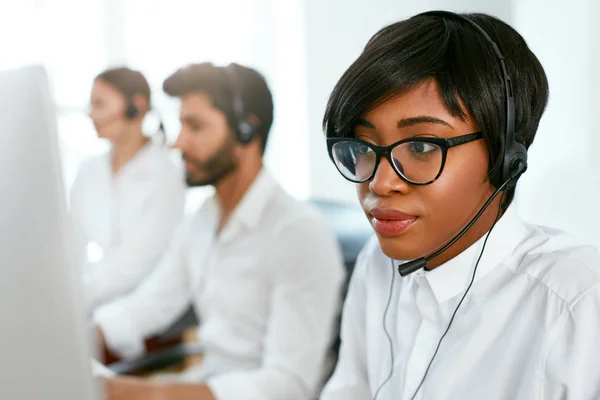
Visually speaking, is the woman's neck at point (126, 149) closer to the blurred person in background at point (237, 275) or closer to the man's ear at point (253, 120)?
the blurred person in background at point (237, 275)

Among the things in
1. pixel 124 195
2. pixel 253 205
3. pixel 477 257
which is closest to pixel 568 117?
pixel 477 257

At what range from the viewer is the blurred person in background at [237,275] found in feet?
4.13

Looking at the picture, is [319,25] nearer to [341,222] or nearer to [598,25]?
[341,222]

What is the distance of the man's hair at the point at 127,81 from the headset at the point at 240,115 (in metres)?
0.73

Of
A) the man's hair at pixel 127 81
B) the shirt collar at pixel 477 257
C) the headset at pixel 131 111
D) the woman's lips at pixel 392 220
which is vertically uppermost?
the man's hair at pixel 127 81

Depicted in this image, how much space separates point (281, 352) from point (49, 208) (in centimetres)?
89

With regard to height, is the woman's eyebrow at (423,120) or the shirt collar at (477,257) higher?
the woman's eyebrow at (423,120)

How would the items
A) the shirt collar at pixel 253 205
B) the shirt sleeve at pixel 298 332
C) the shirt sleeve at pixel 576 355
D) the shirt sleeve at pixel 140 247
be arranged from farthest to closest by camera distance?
the shirt sleeve at pixel 140 247, the shirt collar at pixel 253 205, the shirt sleeve at pixel 298 332, the shirt sleeve at pixel 576 355

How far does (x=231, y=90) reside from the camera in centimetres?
153

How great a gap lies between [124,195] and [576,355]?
1687 mm

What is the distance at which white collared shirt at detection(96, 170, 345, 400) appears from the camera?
1.26 m

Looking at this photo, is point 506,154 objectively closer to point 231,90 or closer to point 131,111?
point 231,90

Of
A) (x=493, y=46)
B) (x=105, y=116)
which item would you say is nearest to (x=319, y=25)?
(x=105, y=116)

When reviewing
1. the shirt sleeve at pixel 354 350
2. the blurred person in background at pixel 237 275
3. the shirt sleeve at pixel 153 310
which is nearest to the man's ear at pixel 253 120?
the blurred person in background at pixel 237 275
